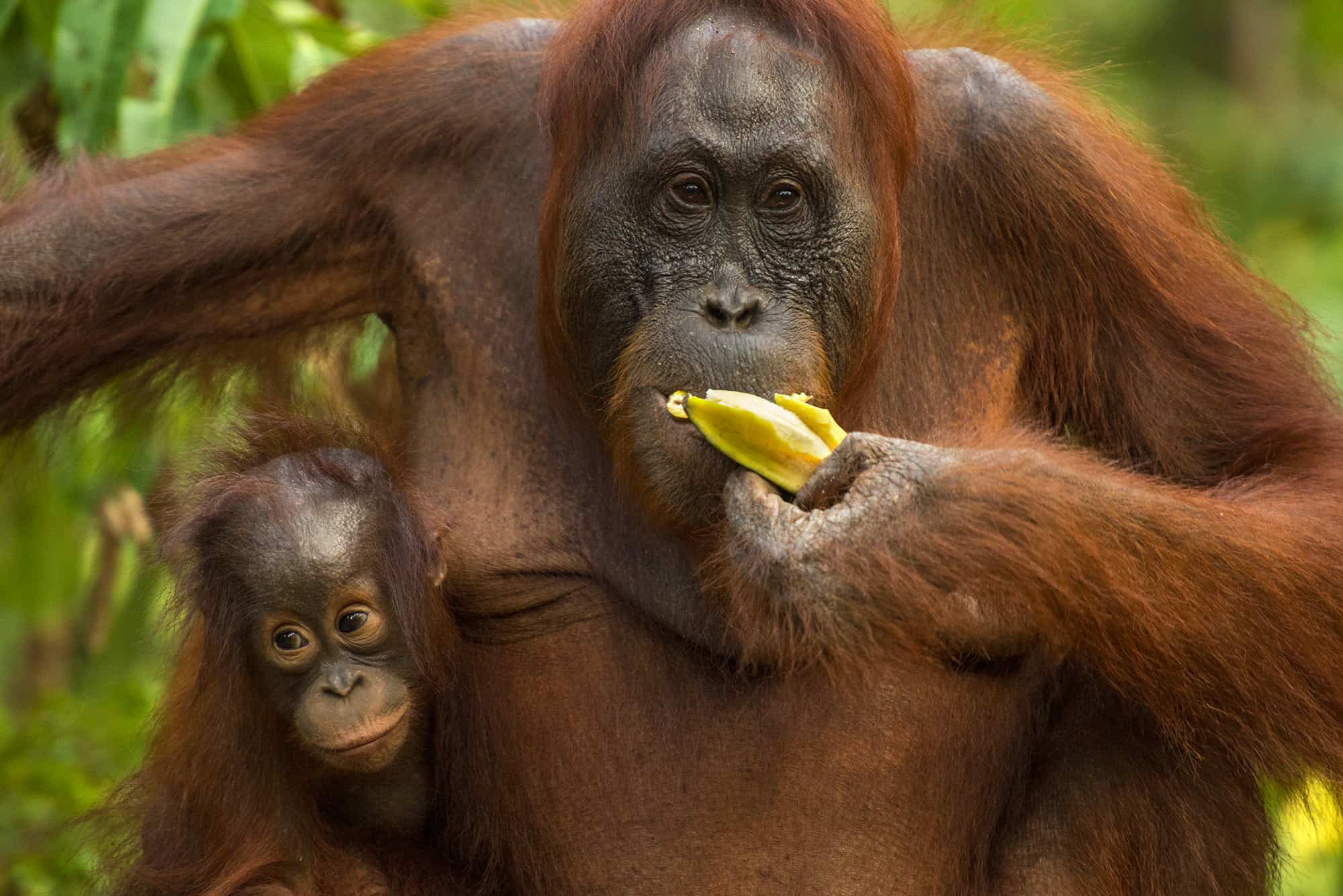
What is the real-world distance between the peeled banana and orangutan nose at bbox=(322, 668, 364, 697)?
821 mm

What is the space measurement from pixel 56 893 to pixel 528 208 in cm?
200

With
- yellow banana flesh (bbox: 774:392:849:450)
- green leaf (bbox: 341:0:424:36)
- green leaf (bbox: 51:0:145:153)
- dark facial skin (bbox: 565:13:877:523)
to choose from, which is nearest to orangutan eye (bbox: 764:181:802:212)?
dark facial skin (bbox: 565:13:877:523)

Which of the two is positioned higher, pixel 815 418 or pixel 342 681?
pixel 815 418

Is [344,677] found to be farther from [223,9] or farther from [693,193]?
[223,9]

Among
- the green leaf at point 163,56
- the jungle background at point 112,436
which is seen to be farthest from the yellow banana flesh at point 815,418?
the green leaf at point 163,56

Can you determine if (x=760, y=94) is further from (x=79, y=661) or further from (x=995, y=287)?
(x=79, y=661)

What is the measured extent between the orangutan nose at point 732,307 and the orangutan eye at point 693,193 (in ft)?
0.55

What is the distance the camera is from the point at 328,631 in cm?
321

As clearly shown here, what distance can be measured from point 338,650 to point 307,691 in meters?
0.09

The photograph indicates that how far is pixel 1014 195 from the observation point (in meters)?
3.32

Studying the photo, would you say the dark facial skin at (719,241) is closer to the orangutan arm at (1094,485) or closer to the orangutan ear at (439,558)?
the orangutan arm at (1094,485)

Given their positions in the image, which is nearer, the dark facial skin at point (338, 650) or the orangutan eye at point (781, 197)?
the orangutan eye at point (781, 197)

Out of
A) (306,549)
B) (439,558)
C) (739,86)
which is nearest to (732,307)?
(739,86)

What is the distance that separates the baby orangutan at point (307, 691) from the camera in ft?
10.3
